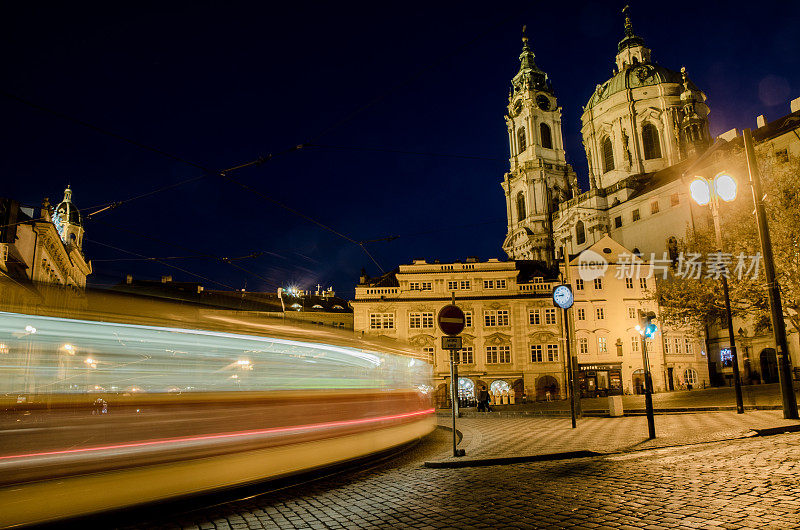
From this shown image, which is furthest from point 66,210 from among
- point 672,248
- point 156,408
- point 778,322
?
point 672,248

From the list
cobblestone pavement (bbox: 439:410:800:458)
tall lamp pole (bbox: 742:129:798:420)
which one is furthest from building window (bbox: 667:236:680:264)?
tall lamp pole (bbox: 742:129:798:420)

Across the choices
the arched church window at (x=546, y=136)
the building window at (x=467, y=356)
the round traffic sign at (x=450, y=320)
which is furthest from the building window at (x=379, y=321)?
the arched church window at (x=546, y=136)

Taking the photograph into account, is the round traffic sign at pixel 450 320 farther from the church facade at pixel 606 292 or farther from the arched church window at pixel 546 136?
the arched church window at pixel 546 136

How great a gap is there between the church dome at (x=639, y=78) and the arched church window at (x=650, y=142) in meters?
6.43

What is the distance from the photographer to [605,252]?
5247 cm

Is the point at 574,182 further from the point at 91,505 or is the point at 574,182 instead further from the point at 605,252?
the point at 91,505

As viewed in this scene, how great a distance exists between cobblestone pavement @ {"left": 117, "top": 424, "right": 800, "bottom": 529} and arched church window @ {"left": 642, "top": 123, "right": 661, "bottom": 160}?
73.6 m

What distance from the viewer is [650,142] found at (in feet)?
252

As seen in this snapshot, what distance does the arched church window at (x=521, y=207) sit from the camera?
84.0 m

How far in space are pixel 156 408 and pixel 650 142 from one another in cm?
8233

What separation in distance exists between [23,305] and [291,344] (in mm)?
4304

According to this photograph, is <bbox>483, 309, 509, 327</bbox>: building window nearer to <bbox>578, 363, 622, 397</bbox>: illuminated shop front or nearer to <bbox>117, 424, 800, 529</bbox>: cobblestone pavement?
<bbox>578, 363, 622, 397</bbox>: illuminated shop front

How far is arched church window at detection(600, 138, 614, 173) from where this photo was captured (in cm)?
8019

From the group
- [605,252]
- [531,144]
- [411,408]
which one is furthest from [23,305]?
[531,144]
